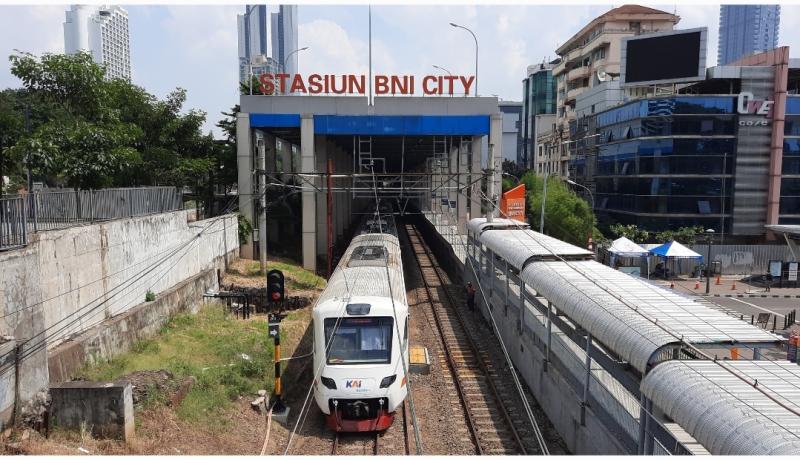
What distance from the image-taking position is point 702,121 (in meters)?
36.7

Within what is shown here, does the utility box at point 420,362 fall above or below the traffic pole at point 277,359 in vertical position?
below

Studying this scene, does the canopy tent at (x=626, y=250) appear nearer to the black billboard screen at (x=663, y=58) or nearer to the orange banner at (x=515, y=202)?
the orange banner at (x=515, y=202)

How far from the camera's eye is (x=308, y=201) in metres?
29.3

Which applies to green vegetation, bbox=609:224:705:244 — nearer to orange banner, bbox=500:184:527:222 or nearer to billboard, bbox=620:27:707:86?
billboard, bbox=620:27:707:86

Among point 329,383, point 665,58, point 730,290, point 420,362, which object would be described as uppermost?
point 665,58

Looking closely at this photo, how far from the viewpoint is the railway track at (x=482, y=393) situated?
1134 cm

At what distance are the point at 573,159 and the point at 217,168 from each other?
32.4 metres

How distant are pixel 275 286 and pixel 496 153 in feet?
59.2

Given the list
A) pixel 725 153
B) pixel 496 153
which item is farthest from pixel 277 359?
pixel 725 153

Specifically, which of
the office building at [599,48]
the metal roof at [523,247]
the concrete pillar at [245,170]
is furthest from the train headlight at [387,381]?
the office building at [599,48]

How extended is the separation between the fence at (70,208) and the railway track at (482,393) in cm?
984

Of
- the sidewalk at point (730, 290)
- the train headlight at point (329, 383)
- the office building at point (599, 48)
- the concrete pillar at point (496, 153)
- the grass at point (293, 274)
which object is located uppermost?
the office building at point (599, 48)

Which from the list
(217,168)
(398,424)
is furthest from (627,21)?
(398,424)

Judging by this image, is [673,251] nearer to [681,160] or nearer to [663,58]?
[681,160]
